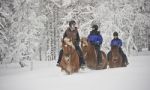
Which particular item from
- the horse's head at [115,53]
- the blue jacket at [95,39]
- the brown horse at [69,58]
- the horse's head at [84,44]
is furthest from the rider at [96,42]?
the brown horse at [69,58]

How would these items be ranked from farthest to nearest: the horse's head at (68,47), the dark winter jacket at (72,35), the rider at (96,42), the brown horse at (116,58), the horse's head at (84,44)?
the brown horse at (116,58)
the rider at (96,42)
the horse's head at (84,44)
the dark winter jacket at (72,35)
the horse's head at (68,47)

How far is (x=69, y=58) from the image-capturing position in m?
13.3

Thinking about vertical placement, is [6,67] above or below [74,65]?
below

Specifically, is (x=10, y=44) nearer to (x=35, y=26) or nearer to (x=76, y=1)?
(x=35, y=26)

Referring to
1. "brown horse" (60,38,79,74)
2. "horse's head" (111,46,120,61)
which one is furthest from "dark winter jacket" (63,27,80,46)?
"horse's head" (111,46,120,61)

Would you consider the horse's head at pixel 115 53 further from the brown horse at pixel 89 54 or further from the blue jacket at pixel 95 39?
the brown horse at pixel 89 54

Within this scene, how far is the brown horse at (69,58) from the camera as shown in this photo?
517 inches

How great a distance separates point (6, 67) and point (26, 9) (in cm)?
702

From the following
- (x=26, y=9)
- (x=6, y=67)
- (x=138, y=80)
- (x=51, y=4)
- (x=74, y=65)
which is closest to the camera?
(x=138, y=80)

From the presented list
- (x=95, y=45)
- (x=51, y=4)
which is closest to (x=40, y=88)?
(x=95, y=45)

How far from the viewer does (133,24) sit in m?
32.7

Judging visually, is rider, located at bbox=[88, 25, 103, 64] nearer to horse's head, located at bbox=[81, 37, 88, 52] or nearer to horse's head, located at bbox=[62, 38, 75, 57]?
horse's head, located at bbox=[81, 37, 88, 52]

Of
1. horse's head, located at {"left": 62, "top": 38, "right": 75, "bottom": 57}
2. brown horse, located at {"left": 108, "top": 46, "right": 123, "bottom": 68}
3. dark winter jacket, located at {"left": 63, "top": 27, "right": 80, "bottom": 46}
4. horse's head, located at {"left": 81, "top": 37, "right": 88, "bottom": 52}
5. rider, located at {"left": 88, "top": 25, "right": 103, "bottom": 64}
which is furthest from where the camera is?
brown horse, located at {"left": 108, "top": 46, "right": 123, "bottom": 68}

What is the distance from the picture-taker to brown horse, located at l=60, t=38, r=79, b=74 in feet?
43.1
